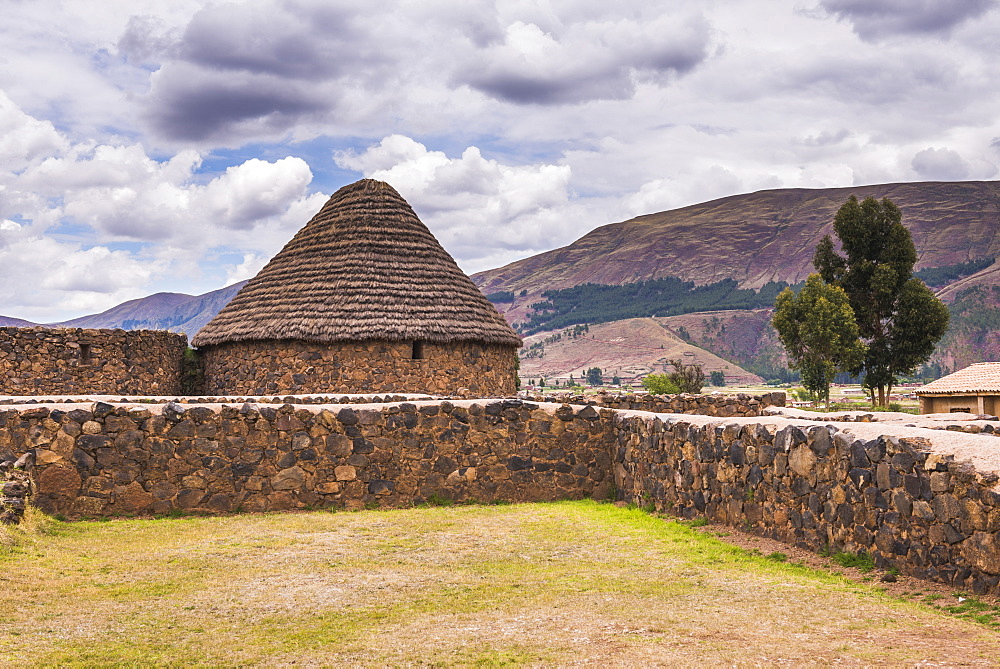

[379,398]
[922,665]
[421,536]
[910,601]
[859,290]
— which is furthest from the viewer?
[859,290]

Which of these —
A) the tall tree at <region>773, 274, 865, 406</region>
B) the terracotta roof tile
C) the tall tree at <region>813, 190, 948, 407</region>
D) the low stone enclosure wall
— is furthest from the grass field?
the tall tree at <region>813, 190, 948, 407</region>

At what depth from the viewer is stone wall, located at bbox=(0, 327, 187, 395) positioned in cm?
1902

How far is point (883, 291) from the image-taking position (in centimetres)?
4494

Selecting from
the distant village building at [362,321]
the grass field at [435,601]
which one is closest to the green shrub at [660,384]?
the distant village building at [362,321]

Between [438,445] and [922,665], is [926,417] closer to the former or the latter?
[438,445]

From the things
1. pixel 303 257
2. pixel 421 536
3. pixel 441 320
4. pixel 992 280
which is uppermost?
pixel 992 280

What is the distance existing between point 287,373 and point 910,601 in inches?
645

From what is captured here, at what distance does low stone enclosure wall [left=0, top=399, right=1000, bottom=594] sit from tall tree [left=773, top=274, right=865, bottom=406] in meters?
34.6

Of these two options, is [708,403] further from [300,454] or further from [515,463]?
[300,454]

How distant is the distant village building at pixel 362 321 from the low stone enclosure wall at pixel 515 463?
9479 mm

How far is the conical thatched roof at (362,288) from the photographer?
65.7 feet

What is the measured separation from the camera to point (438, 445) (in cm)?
1045

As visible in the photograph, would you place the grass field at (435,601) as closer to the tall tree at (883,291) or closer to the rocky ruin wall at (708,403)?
the rocky ruin wall at (708,403)

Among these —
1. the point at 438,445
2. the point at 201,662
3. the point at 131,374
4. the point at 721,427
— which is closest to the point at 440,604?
the point at 201,662
